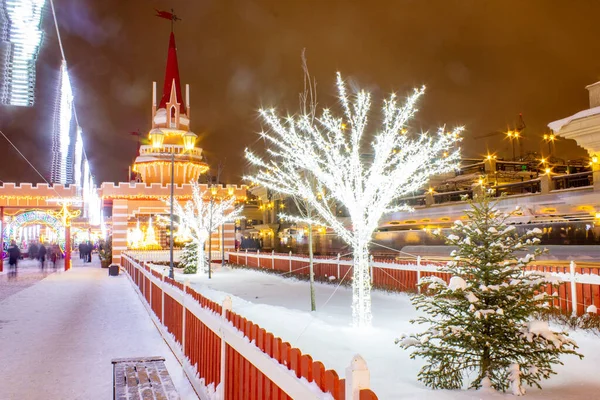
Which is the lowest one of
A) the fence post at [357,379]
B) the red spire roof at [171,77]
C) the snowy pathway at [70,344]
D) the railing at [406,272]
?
the snowy pathway at [70,344]

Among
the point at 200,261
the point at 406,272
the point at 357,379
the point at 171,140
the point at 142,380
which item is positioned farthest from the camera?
the point at 171,140

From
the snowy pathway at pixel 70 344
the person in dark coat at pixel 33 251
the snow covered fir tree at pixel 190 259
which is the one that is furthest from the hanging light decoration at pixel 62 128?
the person in dark coat at pixel 33 251

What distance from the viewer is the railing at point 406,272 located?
10.9 metres

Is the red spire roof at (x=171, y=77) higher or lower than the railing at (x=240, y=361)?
higher

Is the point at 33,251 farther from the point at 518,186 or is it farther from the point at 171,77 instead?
the point at 518,186

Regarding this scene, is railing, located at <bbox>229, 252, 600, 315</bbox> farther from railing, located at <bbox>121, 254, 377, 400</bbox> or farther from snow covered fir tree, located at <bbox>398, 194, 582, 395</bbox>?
railing, located at <bbox>121, 254, 377, 400</bbox>

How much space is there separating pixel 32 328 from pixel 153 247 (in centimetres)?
2925

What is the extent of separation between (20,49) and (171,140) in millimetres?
38150

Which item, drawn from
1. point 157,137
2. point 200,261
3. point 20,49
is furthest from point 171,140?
point 20,49

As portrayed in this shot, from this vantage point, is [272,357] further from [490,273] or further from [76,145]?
[76,145]

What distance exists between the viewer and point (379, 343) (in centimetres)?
885

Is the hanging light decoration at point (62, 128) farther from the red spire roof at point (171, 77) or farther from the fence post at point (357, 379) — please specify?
the red spire roof at point (171, 77)


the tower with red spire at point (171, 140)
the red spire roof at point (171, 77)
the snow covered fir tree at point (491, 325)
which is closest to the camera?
the snow covered fir tree at point (491, 325)

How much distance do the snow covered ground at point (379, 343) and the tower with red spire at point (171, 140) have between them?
28.1 metres
